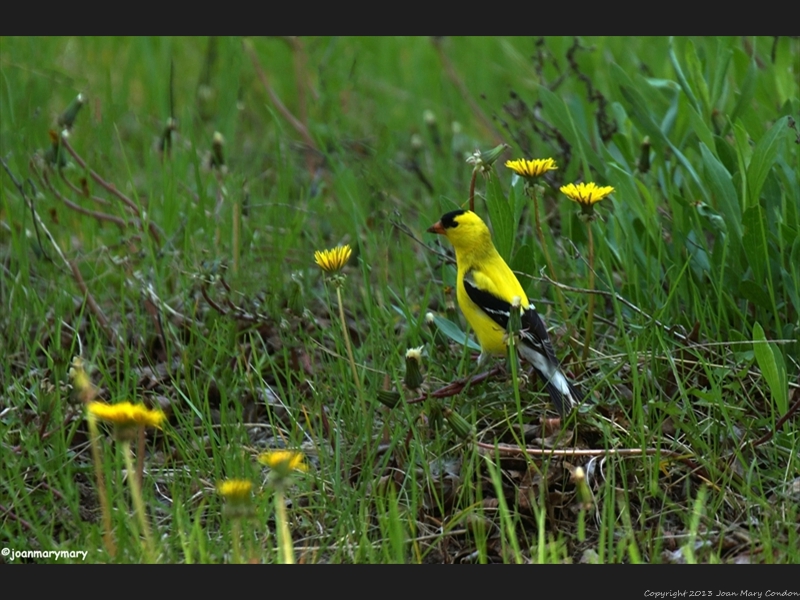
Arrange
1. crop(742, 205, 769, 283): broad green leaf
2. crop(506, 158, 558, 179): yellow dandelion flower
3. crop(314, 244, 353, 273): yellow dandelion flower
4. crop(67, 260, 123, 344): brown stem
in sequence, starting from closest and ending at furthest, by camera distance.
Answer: crop(314, 244, 353, 273): yellow dandelion flower
crop(506, 158, 558, 179): yellow dandelion flower
crop(742, 205, 769, 283): broad green leaf
crop(67, 260, 123, 344): brown stem

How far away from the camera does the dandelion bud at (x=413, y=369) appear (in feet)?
7.92

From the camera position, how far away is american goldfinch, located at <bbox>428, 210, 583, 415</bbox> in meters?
2.64

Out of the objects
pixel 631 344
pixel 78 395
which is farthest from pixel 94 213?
pixel 631 344

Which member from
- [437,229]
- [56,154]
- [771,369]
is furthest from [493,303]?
[56,154]

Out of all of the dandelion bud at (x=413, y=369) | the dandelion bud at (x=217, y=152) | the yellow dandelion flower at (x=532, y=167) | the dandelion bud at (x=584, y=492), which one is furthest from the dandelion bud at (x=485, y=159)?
the dandelion bud at (x=217, y=152)

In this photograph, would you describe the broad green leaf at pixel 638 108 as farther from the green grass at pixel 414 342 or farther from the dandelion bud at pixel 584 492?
the dandelion bud at pixel 584 492

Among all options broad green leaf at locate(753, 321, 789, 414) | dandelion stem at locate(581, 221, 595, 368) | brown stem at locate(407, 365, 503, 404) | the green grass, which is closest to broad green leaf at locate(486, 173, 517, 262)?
the green grass

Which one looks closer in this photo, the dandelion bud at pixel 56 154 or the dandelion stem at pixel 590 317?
the dandelion stem at pixel 590 317

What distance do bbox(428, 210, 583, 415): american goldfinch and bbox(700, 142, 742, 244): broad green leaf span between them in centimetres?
68

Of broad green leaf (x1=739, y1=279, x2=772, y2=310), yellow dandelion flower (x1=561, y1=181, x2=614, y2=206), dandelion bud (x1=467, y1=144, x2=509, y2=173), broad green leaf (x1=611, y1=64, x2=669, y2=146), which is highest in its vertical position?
broad green leaf (x1=611, y1=64, x2=669, y2=146)

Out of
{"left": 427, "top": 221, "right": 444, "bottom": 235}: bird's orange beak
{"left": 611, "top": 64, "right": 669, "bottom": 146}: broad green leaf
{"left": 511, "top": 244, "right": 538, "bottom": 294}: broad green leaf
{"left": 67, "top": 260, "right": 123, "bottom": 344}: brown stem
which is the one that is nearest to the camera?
{"left": 511, "top": 244, "right": 538, "bottom": 294}: broad green leaf

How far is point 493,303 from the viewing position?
2.74 metres

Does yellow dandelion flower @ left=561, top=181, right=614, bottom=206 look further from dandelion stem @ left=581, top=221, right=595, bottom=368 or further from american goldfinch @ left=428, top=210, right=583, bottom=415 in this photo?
american goldfinch @ left=428, top=210, right=583, bottom=415

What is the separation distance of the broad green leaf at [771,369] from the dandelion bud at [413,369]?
86 centimetres
